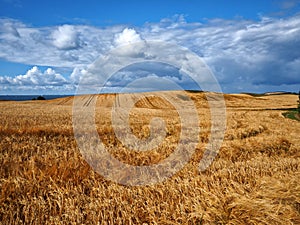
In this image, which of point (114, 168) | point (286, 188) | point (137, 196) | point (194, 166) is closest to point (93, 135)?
point (114, 168)

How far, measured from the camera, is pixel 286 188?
173 inches

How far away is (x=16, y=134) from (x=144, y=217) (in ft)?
28.5

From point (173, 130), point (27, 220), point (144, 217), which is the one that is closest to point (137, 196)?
point (144, 217)

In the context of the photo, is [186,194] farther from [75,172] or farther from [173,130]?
[173,130]

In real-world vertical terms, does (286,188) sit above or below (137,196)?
above

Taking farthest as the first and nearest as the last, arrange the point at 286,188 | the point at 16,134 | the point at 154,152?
the point at 16,134
the point at 154,152
the point at 286,188

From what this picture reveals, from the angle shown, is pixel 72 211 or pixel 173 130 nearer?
pixel 72 211

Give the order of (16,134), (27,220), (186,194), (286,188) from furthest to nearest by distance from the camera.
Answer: (16,134)
(186,194)
(286,188)
(27,220)

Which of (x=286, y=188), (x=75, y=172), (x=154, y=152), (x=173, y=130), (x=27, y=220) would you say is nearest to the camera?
(x=27, y=220)

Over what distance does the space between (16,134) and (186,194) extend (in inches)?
340

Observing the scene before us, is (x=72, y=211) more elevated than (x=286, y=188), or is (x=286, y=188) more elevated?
(x=286, y=188)

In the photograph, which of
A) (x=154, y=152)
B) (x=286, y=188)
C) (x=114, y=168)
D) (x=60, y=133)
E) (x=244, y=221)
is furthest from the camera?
(x=60, y=133)

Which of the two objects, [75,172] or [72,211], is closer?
[72,211]

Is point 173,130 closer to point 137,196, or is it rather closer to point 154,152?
point 154,152
